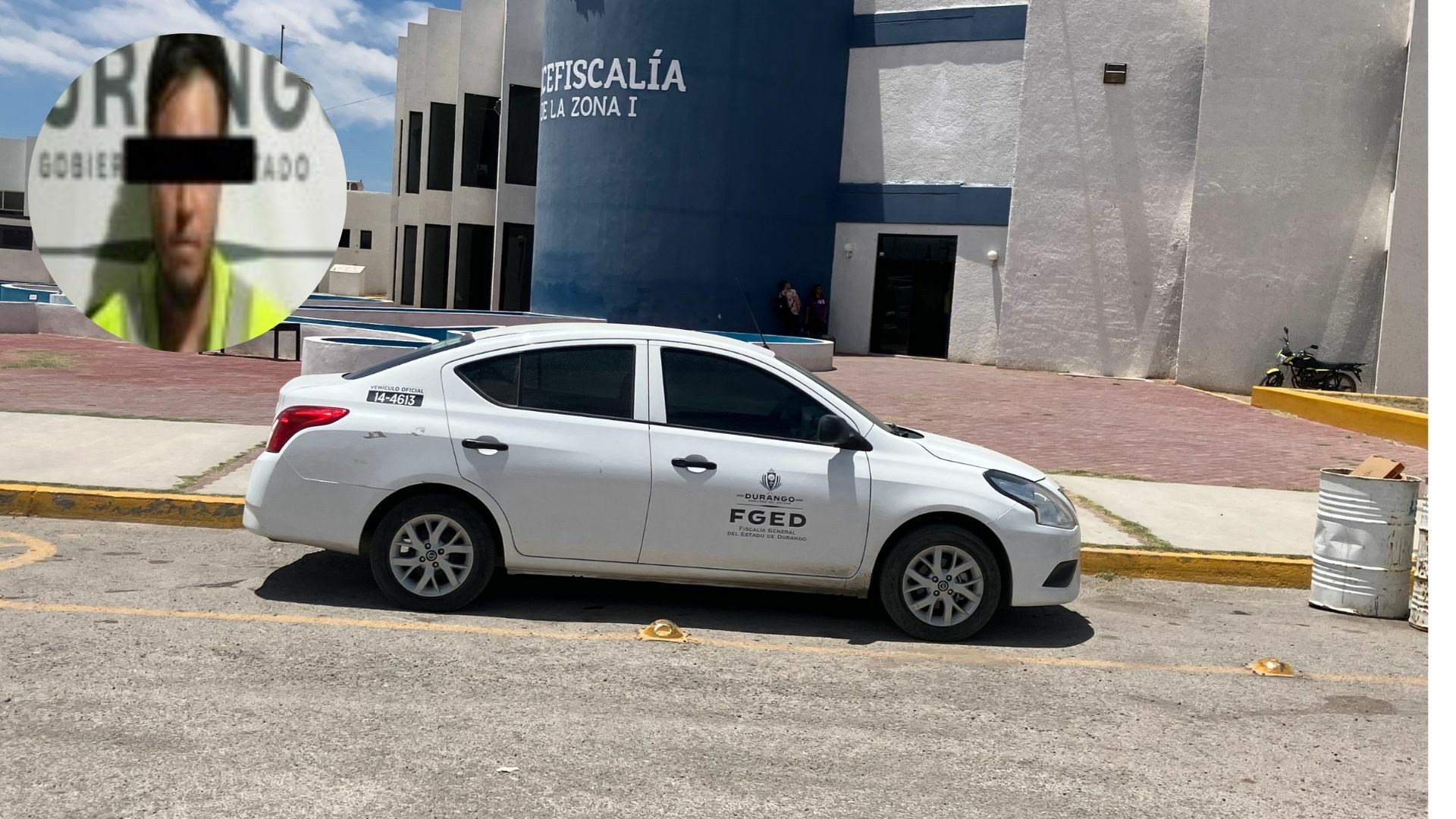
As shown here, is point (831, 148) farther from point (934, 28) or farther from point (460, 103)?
point (460, 103)

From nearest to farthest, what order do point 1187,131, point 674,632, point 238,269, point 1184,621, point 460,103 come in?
point 238,269
point 674,632
point 1184,621
point 1187,131
point 460,103

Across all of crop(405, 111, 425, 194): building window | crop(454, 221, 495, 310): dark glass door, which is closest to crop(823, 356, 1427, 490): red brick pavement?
crop(454, 221, 495, 310): dark glass door

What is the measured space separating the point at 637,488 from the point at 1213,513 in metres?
6.00

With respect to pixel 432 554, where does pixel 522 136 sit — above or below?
above

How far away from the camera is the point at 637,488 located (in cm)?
672

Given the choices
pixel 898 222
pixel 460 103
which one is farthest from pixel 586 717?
pixel 460 103

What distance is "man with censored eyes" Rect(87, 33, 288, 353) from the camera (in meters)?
2.17

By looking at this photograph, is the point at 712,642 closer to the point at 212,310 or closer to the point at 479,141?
the point at 212,310

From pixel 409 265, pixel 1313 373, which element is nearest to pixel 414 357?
pixel 1313 373

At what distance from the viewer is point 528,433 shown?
266 inches

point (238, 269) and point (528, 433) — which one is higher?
point (238, 269)

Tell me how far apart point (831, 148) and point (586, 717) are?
2820cm

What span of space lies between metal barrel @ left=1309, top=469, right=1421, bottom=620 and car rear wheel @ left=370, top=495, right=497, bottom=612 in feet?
17.0

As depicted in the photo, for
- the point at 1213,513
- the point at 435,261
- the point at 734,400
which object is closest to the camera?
the point at 734,400
